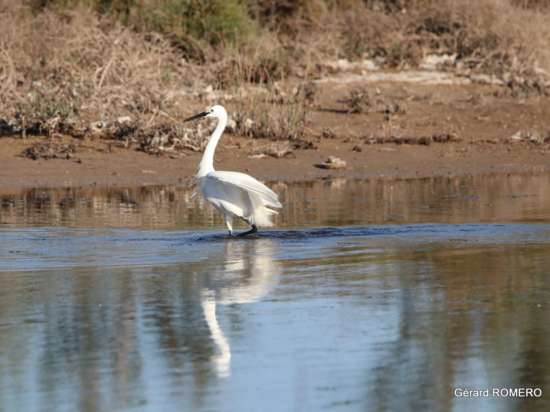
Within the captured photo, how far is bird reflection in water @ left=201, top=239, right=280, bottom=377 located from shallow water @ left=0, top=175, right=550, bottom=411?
0.7 inches

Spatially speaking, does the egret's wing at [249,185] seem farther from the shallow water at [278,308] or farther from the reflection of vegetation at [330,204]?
the reflection of vegetation at [330,204]

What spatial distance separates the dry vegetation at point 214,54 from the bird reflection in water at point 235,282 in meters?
6.11

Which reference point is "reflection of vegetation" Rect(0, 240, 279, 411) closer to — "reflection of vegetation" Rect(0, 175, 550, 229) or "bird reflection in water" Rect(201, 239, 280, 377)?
"bird reflection in water" Rect(201, 239, 280, 377)

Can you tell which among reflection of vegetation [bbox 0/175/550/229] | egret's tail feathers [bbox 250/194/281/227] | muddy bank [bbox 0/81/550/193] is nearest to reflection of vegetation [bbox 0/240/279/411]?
egret's tail feathers [bbox 250/194/281/227]

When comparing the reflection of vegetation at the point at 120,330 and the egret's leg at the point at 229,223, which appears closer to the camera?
the reflection of vegetation at the point at 120,330

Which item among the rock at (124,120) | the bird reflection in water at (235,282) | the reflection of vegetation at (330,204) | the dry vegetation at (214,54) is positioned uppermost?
the dry vegetation at (214,54)

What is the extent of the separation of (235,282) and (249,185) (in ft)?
7.46

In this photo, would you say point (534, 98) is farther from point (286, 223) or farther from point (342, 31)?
point (286, 223)

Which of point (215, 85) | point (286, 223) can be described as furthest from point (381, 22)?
point (286, 223)

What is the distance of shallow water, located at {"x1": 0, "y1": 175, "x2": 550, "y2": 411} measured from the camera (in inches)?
250

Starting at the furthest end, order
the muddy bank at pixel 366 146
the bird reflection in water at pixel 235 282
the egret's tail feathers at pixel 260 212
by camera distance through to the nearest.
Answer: the muddy bank at pixel 366 146, the egret's tail feathers at pixel 260 212, the bird reflection in water at pixel 235 282

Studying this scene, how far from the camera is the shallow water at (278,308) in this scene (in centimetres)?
635

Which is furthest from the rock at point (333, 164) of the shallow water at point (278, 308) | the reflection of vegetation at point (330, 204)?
the shallow water at point (278, 308)

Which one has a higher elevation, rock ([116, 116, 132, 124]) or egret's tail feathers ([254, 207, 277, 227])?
rock ([116, 116, 132, 124])
